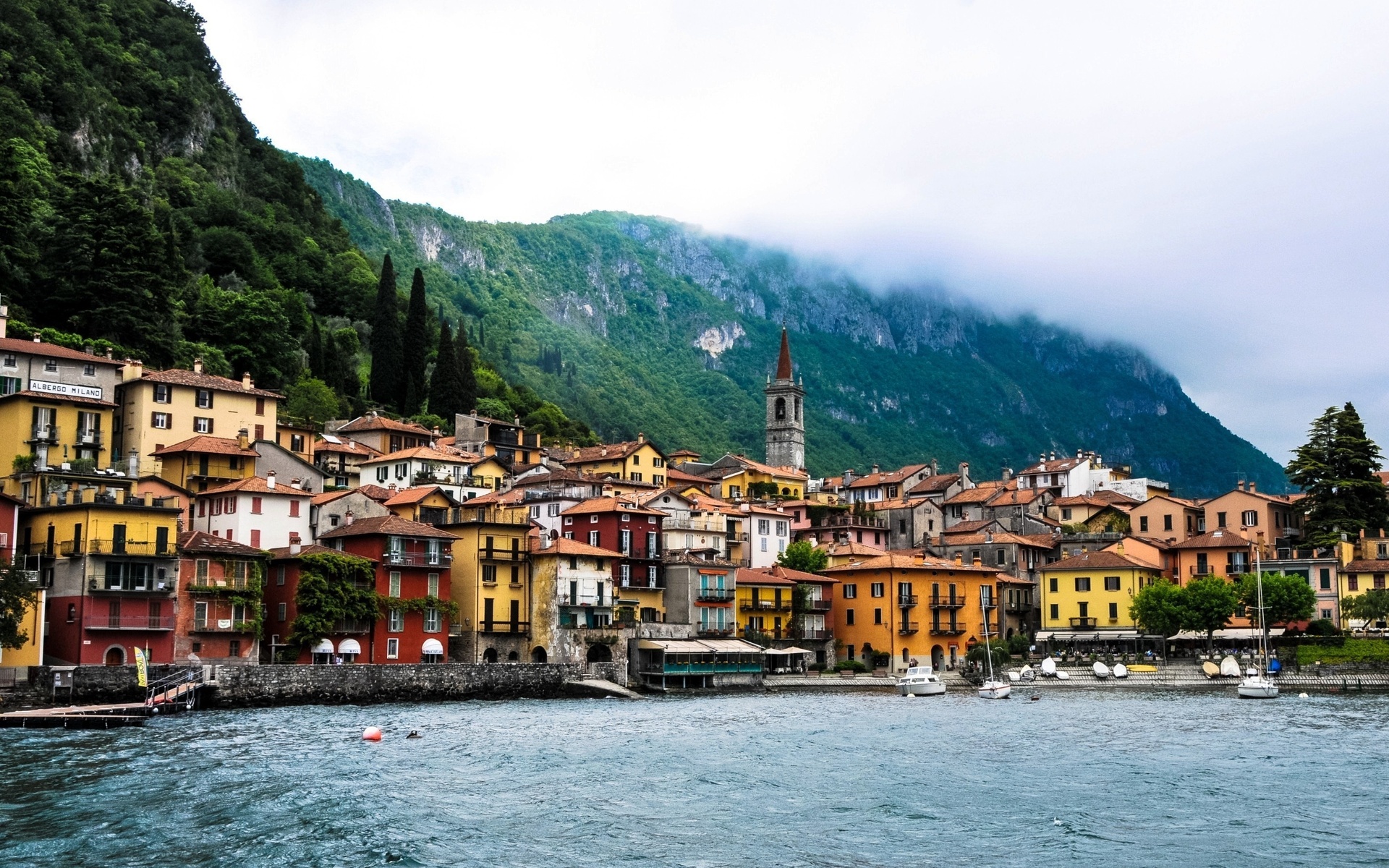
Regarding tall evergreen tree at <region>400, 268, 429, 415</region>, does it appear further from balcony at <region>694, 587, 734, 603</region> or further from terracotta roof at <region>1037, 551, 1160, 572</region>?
terracotta roof at <region>1037, 551, 1160, 572</region>

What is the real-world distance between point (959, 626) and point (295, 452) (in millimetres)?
45690

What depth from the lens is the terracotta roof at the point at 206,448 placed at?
82312 mm

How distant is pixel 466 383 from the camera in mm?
129000

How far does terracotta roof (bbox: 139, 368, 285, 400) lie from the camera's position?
85125mm

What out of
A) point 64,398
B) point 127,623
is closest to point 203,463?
point 64,398

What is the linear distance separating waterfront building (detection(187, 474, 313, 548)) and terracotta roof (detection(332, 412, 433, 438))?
29153mm

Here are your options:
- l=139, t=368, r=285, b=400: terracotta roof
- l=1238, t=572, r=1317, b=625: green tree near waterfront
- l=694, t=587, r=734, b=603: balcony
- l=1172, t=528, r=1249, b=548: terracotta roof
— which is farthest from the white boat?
l=139, t=368, r=285, b=400: terracotta roof

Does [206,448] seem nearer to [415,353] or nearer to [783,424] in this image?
[415,353]

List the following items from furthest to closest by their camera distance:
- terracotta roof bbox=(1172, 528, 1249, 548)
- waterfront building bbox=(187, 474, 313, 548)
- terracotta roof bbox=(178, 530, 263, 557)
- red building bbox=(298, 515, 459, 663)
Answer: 1. terracotta roof bbox=(1172, 528, 1249, 548)
2. waterfront building bbox=(187, 474, 313, 548)
3. red building bbox=(298, 515, 459, 663)
4. terracotta roof bbox=(178, 530, 263, 557)

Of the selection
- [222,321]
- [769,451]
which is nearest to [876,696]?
[222,321]

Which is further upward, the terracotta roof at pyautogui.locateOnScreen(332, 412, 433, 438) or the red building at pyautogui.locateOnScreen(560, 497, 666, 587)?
the terracotta roof at pyautogui.locateOnScreen(332, 412, 433, 438)

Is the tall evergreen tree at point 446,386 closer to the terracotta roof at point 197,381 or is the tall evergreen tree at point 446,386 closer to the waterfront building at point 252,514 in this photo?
the terracotta roof at point 197,381

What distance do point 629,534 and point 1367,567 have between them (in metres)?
47.6

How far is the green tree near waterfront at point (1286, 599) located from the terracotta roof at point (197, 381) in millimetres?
63253
